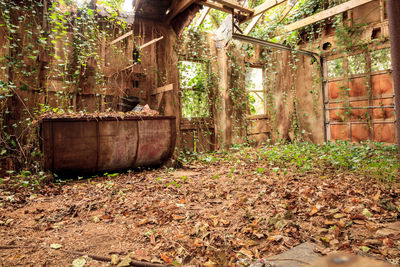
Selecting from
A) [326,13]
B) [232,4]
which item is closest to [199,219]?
[232,4]

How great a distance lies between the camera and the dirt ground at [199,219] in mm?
1730

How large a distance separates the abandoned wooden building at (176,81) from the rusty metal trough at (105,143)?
19mm

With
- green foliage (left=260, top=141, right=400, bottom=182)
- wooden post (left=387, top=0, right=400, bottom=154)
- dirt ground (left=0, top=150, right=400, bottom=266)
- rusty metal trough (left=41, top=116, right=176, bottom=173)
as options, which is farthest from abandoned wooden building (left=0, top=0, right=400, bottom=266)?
wooden post (left=387, top=0, right=400, bottom=154)

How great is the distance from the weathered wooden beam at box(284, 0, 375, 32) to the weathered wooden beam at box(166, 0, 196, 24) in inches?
144

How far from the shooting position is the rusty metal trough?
366 cm

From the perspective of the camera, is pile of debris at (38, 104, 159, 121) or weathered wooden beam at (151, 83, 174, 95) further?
weathered wooden beam at (151, 83, 174, 95)

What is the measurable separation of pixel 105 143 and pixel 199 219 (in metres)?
2.59

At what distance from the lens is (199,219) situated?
2.33 meters

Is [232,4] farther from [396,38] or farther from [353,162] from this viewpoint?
[396,38]

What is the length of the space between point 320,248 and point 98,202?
2500mm

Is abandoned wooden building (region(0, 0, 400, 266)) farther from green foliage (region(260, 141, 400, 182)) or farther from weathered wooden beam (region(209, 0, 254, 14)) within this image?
green foliage (region(260, 141, 400, 182))

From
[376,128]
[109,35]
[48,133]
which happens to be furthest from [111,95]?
[376,128]

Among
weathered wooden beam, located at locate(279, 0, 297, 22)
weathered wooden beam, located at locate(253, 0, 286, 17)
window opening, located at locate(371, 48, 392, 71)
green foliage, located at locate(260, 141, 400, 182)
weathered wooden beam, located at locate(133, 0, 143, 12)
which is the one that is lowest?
green foliage, located at locate(260, 141, 400, 182)

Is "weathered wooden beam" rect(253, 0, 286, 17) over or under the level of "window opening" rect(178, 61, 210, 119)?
over
